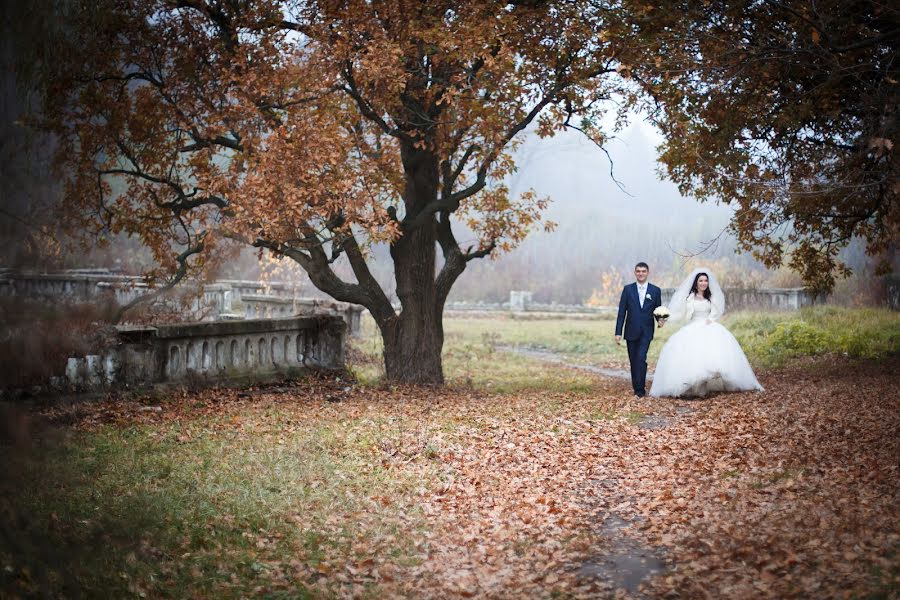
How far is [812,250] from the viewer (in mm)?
15172

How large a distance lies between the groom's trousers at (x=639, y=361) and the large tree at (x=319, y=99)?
11.8ft

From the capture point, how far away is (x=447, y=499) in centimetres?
720

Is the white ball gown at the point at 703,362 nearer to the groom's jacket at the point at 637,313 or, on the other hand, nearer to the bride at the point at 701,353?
the bride at the point at 701,353

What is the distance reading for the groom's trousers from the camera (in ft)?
42.0

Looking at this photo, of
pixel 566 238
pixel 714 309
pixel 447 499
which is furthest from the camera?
pixel 566 238

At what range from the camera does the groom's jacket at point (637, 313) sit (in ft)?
42.1

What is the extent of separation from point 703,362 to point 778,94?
4.10 metres

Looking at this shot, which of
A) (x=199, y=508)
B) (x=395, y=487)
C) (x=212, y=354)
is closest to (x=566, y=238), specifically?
(x=212, y=354)

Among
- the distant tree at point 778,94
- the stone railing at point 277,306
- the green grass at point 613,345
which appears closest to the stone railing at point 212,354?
the green grass at point 613,345

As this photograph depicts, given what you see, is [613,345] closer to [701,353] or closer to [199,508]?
[701,353]

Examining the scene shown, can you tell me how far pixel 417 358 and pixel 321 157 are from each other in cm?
440

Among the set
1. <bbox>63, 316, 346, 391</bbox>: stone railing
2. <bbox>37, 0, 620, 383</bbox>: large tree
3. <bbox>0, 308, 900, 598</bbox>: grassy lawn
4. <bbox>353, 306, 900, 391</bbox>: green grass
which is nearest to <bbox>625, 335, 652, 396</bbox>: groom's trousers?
<bbox>0, 308, 900, 598</bbox>: grassy lawn

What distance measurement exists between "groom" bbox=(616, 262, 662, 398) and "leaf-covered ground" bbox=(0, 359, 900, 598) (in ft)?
5.82

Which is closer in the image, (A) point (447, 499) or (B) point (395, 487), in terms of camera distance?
(A) point (447, 499)
